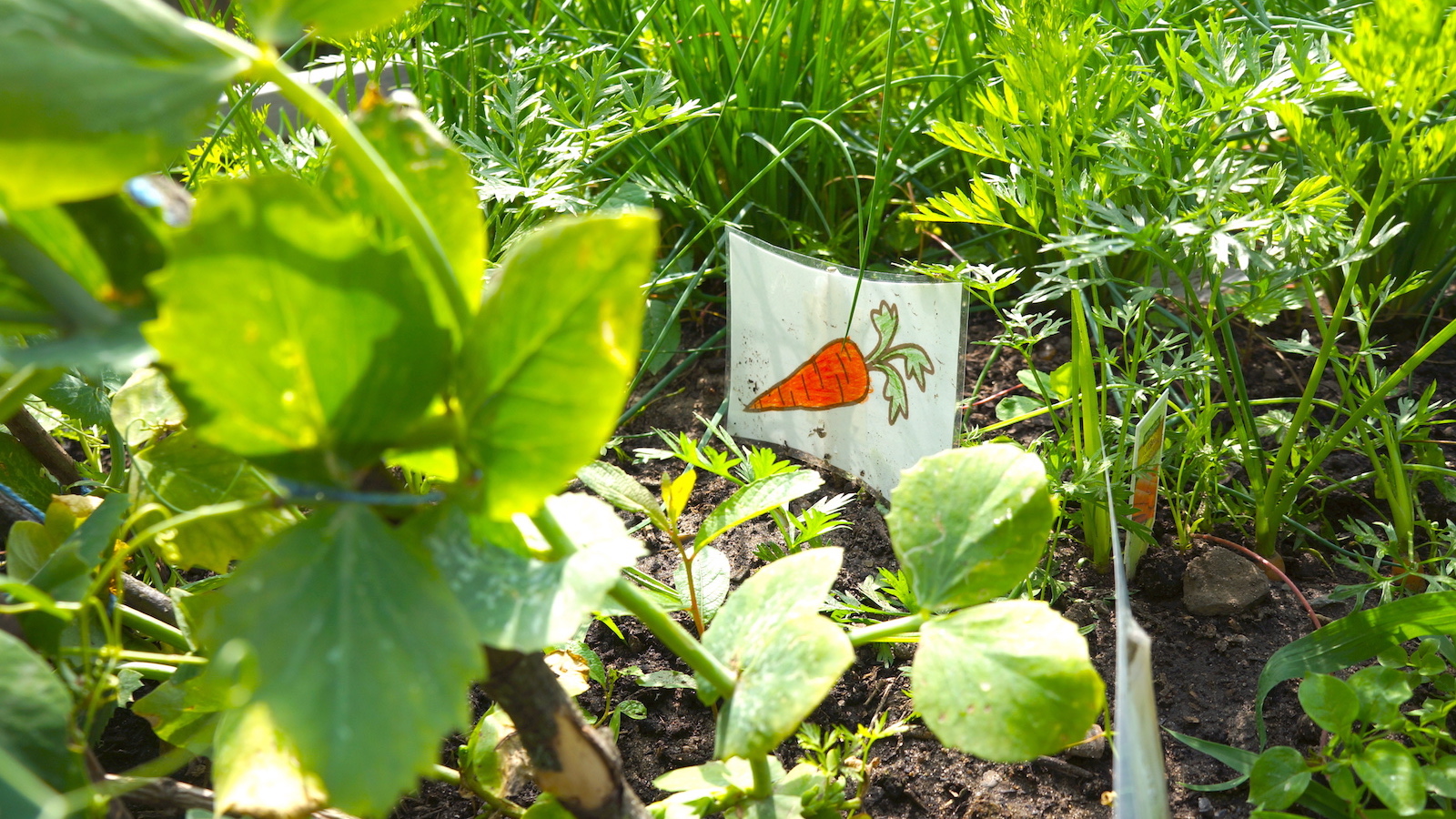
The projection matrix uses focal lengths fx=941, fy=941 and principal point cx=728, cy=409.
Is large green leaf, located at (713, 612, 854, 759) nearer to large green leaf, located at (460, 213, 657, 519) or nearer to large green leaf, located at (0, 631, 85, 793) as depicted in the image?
large green leaf, located at (460, 213, 657, 519)

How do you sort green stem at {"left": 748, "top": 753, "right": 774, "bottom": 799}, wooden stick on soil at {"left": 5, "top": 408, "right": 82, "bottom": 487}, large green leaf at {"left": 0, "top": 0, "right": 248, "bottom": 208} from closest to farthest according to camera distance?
large green leaf at {"left": 0, "top": 0, "right": 248, "bottom": 208} < green stem at {"left": 748, "top": 753, "right": 774, "bottom": 799} < wooden stick on soil at {"left": 5, "top": 408, "right": 82, "bottom": 487}

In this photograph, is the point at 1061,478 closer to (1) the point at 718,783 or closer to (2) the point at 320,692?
(1) the point at 718,783

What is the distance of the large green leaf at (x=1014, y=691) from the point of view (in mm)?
390

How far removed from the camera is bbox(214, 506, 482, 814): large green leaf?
0.27 metres

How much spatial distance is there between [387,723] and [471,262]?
0.16 meters

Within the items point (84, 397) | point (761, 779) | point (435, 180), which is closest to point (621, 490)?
point (761, 779)

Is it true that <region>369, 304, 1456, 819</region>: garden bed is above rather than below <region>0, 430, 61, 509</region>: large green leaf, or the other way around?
below

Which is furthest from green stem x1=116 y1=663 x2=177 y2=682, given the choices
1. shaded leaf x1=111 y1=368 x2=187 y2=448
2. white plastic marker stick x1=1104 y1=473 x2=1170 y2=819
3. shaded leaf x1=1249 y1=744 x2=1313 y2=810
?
shaded leaf x1=1249 y1=744 x2=1313 y2=810

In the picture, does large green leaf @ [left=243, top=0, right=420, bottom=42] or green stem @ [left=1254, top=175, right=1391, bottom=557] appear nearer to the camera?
large green leaf @ [left=243, top=0, right=420, bottom=42]

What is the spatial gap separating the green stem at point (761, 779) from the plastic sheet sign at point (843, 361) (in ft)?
1.24

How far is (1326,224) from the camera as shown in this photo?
68 cm

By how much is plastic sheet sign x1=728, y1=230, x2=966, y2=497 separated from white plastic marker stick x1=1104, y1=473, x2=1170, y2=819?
38 centimetres

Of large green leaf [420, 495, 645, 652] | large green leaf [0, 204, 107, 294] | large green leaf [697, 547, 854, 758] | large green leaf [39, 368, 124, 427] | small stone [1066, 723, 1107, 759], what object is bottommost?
small stone [1066, 723, 1107, 759]

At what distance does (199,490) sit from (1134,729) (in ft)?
1.59
